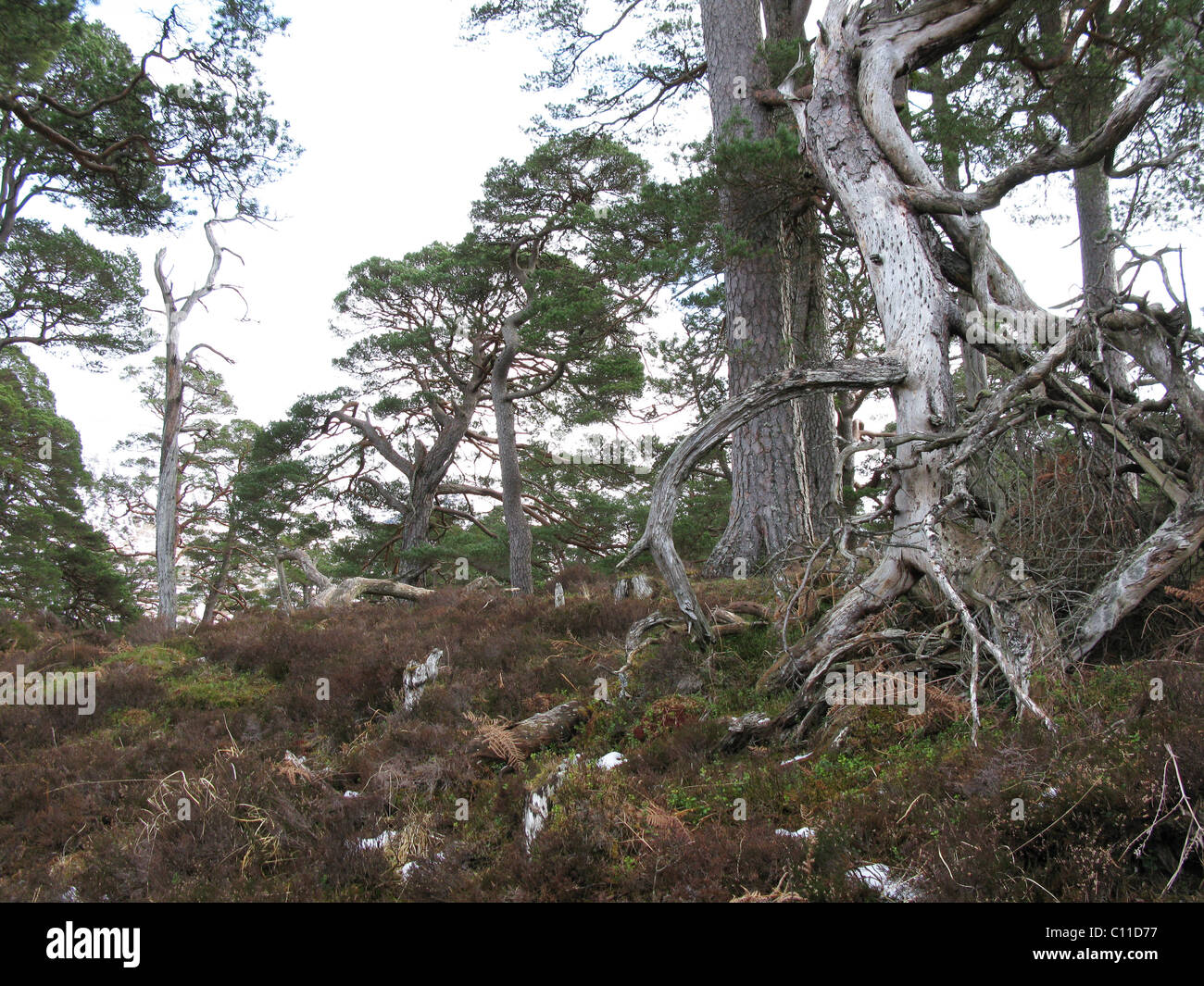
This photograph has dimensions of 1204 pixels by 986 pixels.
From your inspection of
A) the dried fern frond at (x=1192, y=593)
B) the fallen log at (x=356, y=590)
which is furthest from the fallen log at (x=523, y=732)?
the fallen log at (x=356, y=590)

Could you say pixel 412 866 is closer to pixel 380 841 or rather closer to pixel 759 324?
pixel 380 841

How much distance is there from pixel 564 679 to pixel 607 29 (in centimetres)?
1016

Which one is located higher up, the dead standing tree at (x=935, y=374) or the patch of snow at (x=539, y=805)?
the dead standing tree at (x=935, y=374)

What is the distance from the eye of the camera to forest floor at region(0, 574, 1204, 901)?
304cm

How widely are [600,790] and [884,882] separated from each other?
170cm

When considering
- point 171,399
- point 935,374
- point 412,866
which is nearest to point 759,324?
point 935,374

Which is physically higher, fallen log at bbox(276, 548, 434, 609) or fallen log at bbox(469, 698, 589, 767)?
fallen log at bbox(276, 548, 434, 609)

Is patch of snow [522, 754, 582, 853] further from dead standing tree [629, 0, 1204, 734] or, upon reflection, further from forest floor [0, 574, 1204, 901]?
dead standing tree [629, 0, 1204, 734]

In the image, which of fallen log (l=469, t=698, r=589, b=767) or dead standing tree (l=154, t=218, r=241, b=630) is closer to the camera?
fallen log (l=469, t=698, r=589, b=767)

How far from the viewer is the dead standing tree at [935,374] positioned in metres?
4.75

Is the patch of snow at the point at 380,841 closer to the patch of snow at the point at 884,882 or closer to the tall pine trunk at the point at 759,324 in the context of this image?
the patch of snow at the point at 884,882

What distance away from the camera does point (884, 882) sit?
123 inches
